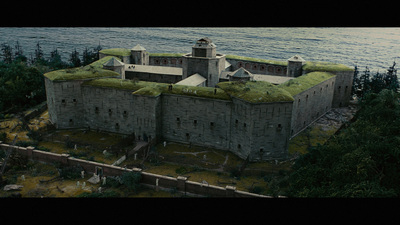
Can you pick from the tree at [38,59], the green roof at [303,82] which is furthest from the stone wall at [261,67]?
the tree at [38,59]

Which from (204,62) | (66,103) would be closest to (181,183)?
(66,103)

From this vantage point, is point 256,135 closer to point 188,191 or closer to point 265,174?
point 265,174

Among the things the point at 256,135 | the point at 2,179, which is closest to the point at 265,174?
the point at 256,135

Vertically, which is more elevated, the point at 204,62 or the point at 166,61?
the point at 204,62

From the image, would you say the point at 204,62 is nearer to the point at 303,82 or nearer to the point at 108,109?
the point at 303,82

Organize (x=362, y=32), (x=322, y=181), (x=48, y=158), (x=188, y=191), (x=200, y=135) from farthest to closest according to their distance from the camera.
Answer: (x=362, y=32) < (x=200, y=135) < (x=48, y=158) < (x=188, y=191) < (x=322, y=181)

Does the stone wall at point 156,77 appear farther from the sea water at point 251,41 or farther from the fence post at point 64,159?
the sea water at point 251,41

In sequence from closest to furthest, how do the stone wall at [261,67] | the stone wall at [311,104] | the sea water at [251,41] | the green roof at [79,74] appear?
the green roof at [79,74], the stone wall at [311,104], the stone wall at [261,67], the sea water at [251,41]
